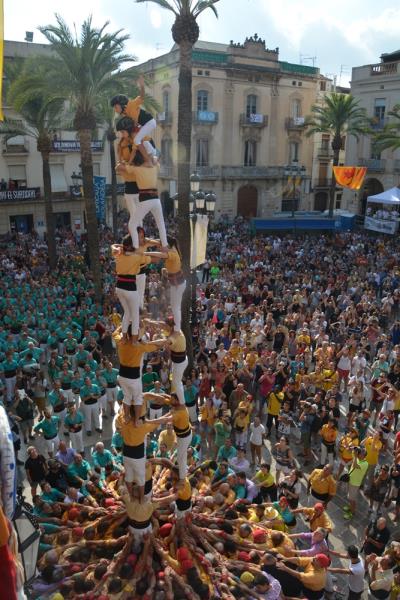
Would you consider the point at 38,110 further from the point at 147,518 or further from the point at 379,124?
the point at 379,124

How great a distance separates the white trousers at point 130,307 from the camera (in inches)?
245

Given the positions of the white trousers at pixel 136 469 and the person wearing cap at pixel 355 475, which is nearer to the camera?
the white trousers at pixel 136 469

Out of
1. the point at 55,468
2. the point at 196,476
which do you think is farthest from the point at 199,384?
the point at 55,468

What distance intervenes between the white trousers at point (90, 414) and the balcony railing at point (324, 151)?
39.9 m

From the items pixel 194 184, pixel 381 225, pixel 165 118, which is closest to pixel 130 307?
pixel 194 184

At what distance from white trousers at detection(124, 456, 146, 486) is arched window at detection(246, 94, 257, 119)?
36986mm

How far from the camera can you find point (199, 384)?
12125mm

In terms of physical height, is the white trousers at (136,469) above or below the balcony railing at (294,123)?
below

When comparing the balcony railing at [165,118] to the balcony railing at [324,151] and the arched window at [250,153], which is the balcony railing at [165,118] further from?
the balcony railing at [324,151]

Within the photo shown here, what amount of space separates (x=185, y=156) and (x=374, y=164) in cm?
2969

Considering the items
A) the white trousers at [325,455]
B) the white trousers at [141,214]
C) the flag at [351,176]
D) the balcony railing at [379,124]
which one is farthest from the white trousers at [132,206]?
the balcony railing at [379,124]

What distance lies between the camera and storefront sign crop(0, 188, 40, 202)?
104ft

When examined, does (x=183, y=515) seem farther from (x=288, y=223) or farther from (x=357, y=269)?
(x=288, y=223)

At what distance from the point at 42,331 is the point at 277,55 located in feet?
113
